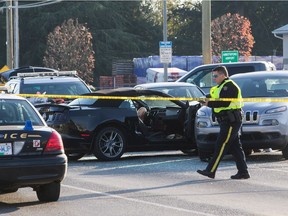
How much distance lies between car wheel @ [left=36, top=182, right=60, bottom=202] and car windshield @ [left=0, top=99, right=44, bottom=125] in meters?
0.81

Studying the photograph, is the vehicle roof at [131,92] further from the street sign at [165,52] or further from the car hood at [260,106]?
the street sign at [165,52]

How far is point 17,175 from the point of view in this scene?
10023 millimetres

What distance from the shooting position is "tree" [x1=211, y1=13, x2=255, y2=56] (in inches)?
2295

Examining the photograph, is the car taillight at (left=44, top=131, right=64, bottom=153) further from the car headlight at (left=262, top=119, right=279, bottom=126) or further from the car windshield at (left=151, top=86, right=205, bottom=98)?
the car windshield at (left=151, top=86, right=205, bottom=98)

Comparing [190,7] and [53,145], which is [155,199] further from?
[190,7]

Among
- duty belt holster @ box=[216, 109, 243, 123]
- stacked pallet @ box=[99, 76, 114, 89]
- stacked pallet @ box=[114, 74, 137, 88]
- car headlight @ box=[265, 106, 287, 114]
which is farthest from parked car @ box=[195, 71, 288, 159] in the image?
stacked pallet @ box=[99, 76, 114, 89]

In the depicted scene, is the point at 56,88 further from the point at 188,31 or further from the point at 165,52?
the point at 188,31

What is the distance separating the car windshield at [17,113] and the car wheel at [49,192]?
81 centimetres

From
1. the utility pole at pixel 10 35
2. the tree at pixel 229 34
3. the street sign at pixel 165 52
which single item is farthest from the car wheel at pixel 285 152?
the tree at pixel 229 34

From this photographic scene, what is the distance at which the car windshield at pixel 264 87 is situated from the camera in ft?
52.3

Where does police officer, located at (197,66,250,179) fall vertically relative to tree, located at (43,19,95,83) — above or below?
below

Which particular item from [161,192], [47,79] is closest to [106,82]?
[47,79]

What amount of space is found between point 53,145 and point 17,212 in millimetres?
952

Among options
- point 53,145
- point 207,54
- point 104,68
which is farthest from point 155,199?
point 104,68
